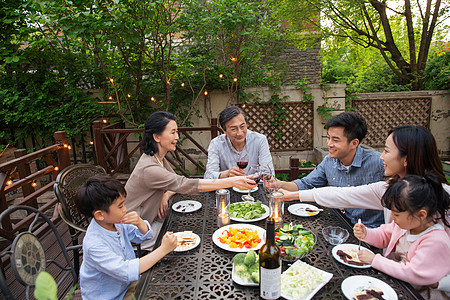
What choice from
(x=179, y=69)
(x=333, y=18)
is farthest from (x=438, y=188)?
(x=333, y=18)

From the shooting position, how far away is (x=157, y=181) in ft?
7.18

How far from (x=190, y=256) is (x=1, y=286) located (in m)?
0.82

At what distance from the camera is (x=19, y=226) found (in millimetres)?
2852

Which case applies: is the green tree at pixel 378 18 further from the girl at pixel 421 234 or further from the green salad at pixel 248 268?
the green salad at pixel 248 268

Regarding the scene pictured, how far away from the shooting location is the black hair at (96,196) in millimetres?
1515

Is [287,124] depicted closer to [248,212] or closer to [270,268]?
[248,212]

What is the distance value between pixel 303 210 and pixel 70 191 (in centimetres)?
173

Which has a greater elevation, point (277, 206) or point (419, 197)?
point (419, 197)

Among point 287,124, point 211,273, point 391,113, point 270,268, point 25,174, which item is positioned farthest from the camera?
point 391,113

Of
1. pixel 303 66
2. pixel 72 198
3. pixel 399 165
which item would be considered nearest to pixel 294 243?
pixel 399 165

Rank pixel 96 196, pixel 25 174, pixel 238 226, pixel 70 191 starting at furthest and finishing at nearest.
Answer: pixel 25 174, pixel 70 191, pixel 238 226, pixel 96 196

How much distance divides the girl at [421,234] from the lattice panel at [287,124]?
187 inches

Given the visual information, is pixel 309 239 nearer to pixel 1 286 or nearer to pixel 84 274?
pixel 84 274

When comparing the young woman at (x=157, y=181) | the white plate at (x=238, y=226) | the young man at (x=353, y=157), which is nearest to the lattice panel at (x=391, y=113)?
the young man at (x=353, y=157)
